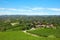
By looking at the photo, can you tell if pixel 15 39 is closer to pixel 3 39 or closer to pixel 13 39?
pixel 13 39

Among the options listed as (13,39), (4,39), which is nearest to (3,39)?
(4,39)

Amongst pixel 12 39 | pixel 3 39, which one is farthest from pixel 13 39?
pixel 3 39

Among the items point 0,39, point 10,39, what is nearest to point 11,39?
point 10,39

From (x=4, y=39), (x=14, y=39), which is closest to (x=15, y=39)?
(x=14, y=39)

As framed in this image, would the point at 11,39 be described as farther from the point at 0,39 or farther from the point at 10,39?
the point at 0,39

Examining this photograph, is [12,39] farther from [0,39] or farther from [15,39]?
[0,39]
